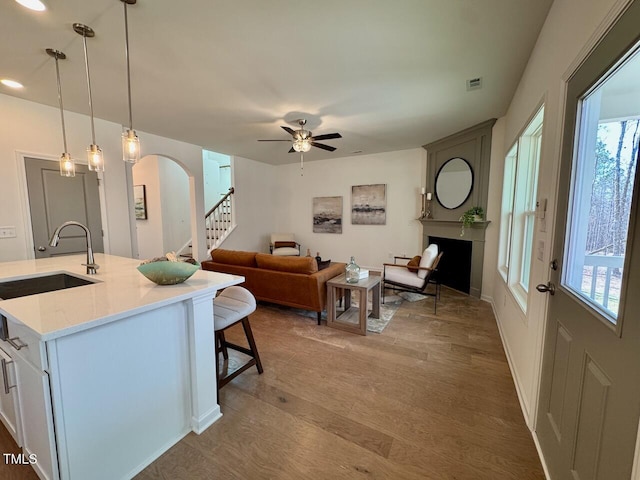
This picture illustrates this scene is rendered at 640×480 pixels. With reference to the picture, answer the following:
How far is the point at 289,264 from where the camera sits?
321cm

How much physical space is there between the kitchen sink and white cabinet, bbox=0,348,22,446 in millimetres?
603

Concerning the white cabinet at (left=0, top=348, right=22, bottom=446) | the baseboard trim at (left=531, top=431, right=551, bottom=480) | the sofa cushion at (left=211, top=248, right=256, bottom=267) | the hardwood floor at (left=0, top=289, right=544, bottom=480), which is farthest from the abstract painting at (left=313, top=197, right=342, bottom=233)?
the white cabinet at (left=0, top=348, right=22, bottom=446)

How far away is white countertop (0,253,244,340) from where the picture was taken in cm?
105

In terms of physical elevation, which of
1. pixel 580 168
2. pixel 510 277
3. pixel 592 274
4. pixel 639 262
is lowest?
pixel 510 277

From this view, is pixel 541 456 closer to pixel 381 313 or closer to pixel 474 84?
pixel 381 313

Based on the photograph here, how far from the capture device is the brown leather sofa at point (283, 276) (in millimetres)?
3135

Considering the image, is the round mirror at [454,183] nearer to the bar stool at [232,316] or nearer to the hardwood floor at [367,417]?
the hardwood floor at [367,417]

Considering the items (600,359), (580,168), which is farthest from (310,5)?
(600,359)

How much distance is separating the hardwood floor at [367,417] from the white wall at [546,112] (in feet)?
0.85

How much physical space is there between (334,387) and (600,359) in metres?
1.59

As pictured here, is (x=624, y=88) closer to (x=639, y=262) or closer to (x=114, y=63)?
(x=639, y=262)

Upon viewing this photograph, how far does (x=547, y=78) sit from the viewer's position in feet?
5.58

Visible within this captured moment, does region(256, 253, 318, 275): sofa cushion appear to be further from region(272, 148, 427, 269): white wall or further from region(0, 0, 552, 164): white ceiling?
region(272, 148, 427, 269): white wall

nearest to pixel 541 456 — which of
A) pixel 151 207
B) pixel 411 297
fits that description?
pixel 411 297
